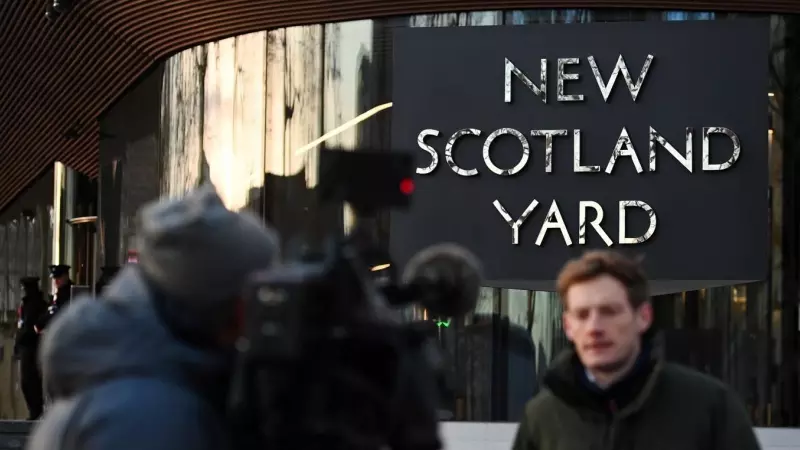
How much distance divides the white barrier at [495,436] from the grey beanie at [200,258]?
33.9 ft

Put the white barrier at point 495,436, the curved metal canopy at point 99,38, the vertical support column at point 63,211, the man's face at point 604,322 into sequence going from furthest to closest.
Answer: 1. the vertical support column at point 63,211
2. the curved metal canopy at point 99,38
3. the white barrier at point 495,436
4. the man's face at point 604,322

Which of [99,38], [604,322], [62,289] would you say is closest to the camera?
[604,322]

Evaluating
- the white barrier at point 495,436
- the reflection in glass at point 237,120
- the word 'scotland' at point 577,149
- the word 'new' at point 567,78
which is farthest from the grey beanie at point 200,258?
the reflection in glass at point 237,120

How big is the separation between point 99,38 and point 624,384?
13.3 metres

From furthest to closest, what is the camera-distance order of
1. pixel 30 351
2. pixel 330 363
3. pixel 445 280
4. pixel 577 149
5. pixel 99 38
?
1. pixel 30 351
2. pixel 99 38
3. pixel 577 149
4. pixel 445 280
5. pixel 330 363

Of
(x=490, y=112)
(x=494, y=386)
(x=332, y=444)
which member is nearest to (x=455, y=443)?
(x=494, y=386)

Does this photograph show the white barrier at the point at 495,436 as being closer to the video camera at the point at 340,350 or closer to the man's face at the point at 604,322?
the man's face at the point at 604,322

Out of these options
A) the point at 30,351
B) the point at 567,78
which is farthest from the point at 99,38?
the point at 567,78

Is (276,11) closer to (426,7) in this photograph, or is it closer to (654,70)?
(426,7)

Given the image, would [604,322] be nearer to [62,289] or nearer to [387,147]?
[387,147]

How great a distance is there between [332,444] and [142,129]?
15482 millimetres

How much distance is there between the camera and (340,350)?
6.15 feet

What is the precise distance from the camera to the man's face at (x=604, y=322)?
10.9 feet

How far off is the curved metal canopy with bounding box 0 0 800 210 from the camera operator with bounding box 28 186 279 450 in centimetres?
1097
